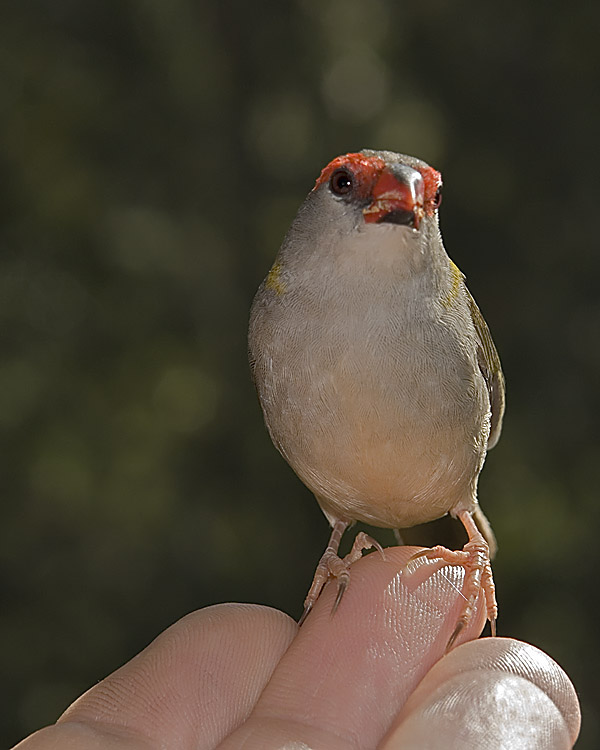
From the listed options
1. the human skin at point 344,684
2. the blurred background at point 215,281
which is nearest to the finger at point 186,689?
the human skin at point 344,684

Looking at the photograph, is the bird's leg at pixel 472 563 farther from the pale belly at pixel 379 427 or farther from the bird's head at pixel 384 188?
the bird's head at pixel 384 188

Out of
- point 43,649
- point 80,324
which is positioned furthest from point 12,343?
point 43,649

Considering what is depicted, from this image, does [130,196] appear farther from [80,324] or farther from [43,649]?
[43,649]

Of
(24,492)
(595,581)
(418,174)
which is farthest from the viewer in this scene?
(595,581)

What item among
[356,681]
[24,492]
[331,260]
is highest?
[331,260]

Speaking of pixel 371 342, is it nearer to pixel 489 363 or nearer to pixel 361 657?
pixel 489 363

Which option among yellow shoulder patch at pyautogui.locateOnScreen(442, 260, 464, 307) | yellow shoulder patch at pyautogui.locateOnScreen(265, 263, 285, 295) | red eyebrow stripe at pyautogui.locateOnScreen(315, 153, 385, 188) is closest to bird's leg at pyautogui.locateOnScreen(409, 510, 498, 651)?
yellow shoulder patch at pyautogui.locateOnScreen(442, 260, 464, 307)

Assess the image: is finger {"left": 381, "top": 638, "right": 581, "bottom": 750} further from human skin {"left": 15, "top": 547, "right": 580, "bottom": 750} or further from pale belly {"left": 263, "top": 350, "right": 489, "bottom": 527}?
pale belly {"left": 263, "top": 350, "right": 489, "bottom": 527}

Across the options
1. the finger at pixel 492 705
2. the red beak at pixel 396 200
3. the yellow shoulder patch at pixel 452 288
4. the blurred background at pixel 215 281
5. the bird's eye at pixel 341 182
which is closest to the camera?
the finger at pixel 492 705

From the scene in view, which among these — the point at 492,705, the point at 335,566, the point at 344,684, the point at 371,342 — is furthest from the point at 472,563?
the point at 371,342
